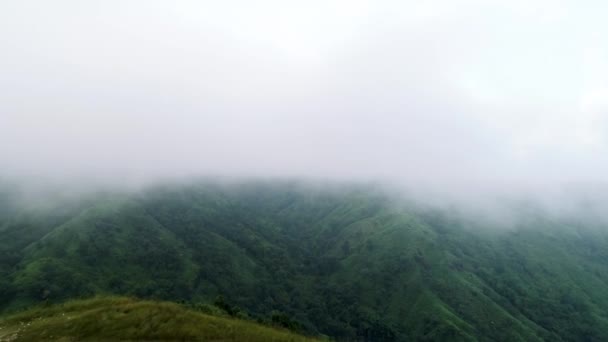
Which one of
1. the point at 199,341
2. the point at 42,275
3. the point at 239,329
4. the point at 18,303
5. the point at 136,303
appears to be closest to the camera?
the point at 199,341

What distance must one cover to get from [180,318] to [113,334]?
438 centimetres

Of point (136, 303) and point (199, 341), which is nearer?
point (199, 341)

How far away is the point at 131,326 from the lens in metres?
27.9

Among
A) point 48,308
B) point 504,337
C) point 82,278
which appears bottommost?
point 504,337

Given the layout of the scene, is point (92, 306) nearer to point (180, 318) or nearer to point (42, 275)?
point (180, 318)

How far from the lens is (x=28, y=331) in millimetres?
28016

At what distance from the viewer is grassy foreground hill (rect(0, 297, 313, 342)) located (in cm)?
2706

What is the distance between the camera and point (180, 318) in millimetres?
28891

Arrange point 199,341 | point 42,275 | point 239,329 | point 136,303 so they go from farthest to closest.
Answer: point 42,275
point 136,303
point 239,329
point 199,341

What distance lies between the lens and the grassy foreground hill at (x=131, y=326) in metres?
27.1

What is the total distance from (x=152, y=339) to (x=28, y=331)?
921 cm

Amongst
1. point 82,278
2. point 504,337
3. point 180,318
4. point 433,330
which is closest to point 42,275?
point 82,278

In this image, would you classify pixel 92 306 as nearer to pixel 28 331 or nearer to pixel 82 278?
pixel 28 331

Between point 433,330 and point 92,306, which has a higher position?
point 92,306
